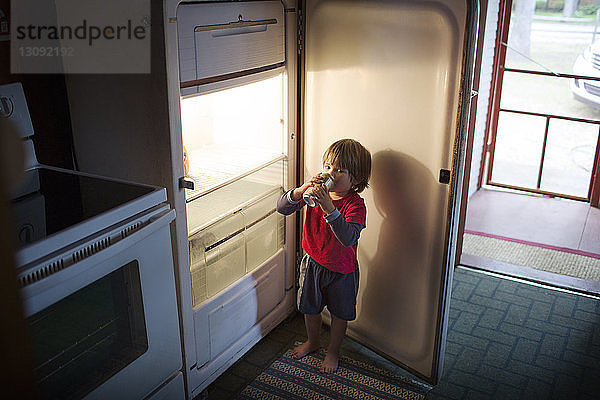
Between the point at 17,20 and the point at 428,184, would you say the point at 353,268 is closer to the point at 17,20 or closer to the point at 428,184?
the point at 428,184

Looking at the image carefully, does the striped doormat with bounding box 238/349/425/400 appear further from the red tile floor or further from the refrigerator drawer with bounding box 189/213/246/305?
the red tile floor

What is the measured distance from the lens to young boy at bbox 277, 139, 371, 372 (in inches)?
79.1

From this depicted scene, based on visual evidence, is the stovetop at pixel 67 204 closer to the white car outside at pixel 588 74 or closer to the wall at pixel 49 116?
the wall at pixel 49 116

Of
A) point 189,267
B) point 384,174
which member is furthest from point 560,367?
point 189,267

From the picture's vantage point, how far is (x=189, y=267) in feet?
6.31

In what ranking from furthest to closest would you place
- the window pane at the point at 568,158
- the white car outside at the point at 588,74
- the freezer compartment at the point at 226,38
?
the window pane at the point at 568,158, the white car outside at the point at 588,74, the freezer compartment at the point at 226,38

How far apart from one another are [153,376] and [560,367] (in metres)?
1.61

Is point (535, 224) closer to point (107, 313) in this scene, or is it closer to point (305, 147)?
point (305, 147)

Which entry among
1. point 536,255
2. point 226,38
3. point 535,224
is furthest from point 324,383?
point 535,224

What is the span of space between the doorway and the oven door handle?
88.4 inches

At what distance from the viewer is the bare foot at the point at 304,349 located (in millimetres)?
2332

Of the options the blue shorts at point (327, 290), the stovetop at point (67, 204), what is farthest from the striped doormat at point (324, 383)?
the stovetop at point (67, 204)

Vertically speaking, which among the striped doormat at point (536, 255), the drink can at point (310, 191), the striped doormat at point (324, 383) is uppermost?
the drink can at point (310, 191)

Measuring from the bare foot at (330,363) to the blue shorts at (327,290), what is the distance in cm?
18
